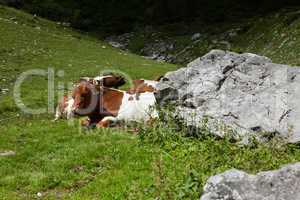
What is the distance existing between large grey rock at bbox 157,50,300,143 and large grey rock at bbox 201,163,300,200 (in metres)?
4.56

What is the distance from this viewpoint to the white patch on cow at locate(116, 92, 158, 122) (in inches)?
675

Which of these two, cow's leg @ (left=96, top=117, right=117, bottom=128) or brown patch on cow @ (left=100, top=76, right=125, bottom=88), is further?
brown patch on cow @ (left=100, top=76, right=125, bottom=88)

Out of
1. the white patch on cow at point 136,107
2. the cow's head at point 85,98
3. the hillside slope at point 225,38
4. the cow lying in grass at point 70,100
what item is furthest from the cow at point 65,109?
the hillside slope at point 225,38

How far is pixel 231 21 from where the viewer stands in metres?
59.8

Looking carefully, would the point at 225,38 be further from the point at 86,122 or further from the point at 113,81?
the point at 86,122

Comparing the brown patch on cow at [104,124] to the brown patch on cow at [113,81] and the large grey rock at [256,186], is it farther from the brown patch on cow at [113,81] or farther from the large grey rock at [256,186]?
the large grey rock at [256,186]

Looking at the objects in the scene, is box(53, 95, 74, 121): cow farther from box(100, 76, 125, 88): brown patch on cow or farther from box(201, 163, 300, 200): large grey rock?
box(201, 163, 300, 200): large grey rock

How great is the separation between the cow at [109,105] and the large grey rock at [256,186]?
8.85 meters

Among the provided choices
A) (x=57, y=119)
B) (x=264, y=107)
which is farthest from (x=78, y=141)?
(x=264, y=107)

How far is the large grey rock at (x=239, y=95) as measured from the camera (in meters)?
14.2

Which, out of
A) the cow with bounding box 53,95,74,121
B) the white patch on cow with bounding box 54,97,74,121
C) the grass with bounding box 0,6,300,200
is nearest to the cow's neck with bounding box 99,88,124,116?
the grass with bounding box 0,6,300,200

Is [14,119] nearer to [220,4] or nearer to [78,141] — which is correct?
[78,141]

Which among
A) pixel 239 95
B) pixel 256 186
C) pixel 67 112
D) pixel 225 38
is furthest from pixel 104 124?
pixel 225 38

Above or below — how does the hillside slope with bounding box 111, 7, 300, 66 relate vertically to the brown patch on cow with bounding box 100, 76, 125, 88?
above
